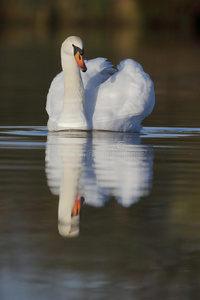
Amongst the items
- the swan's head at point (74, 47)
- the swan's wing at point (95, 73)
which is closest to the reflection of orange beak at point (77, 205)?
the swan's head at point (74, 47)

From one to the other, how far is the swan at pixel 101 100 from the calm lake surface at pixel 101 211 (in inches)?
6.2

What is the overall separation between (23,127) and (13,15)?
2130 inches

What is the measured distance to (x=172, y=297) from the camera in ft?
15.6

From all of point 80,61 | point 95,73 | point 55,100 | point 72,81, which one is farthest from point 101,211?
point 95,73

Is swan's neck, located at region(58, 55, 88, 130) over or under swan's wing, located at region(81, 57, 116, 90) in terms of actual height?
under

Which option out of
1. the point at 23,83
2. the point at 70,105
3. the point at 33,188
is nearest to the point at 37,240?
the point at 33,188

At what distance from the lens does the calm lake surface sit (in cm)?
496

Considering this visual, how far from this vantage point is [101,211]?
6.59m

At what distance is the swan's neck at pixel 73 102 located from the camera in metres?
11.4

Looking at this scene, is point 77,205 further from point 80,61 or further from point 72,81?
point 72,81

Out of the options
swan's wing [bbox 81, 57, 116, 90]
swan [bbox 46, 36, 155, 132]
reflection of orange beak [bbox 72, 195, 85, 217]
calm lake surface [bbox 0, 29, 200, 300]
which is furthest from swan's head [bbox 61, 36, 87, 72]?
reflection of orange beak [bbox 72, 195, 85, 217]

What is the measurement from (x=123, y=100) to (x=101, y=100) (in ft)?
0.80

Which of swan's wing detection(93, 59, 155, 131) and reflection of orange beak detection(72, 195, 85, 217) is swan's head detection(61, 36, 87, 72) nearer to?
swan's wing detection(93, 59, 155, 131)

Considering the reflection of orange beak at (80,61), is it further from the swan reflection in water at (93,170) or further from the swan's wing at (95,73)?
the swan reflection in water at (93,170)
